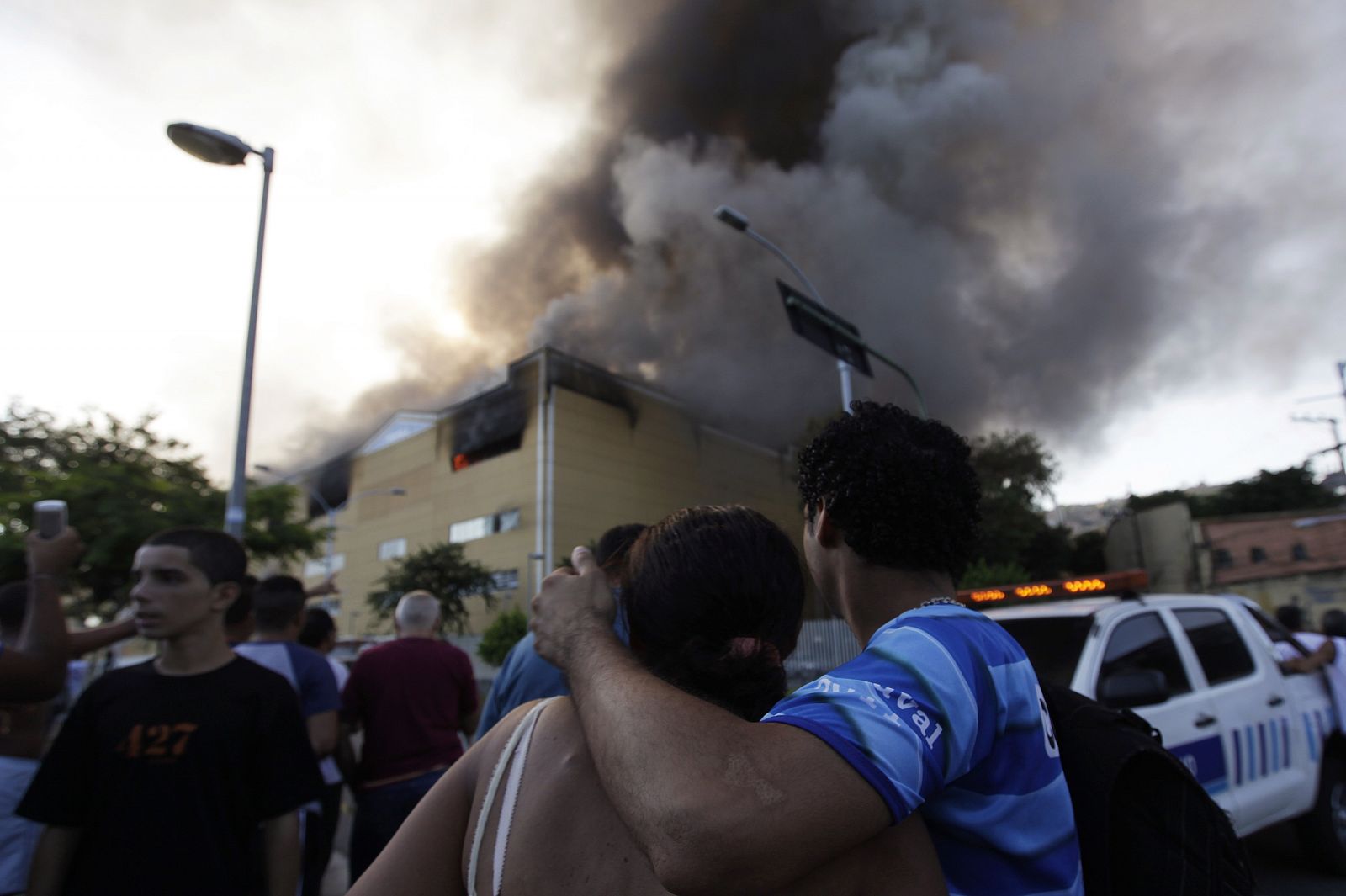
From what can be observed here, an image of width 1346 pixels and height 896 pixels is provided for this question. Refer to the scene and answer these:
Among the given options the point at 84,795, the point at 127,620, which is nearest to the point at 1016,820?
the point at 84,795

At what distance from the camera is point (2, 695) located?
7.52 ft

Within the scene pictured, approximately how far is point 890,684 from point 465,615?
115ft

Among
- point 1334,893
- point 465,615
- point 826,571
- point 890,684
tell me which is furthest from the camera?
point 465,615

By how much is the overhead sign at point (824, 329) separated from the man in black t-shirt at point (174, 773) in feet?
22.9

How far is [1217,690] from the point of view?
13.3 ft

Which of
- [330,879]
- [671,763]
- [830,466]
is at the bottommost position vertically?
[330,879]

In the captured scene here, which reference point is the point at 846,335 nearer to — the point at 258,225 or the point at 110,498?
the point at 258,225

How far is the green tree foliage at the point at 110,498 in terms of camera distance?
13.7 metres

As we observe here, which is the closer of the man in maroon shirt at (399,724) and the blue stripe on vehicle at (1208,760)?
the man in maroon shirt at (399,724)

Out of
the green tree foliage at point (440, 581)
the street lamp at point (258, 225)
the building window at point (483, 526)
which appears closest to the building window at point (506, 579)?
the building window at point (483, 526)

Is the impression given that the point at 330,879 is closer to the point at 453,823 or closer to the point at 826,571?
the point at 453,823

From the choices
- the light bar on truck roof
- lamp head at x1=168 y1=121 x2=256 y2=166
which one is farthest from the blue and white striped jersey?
lamp head at x1=168 y1=121 x2=256 y2=166

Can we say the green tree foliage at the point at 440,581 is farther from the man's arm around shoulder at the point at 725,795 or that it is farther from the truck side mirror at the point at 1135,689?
the man's arm around shoulder at the point at 725,795

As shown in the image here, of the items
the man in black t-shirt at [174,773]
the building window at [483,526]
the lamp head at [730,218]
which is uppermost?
the lamp head at [730,218]
